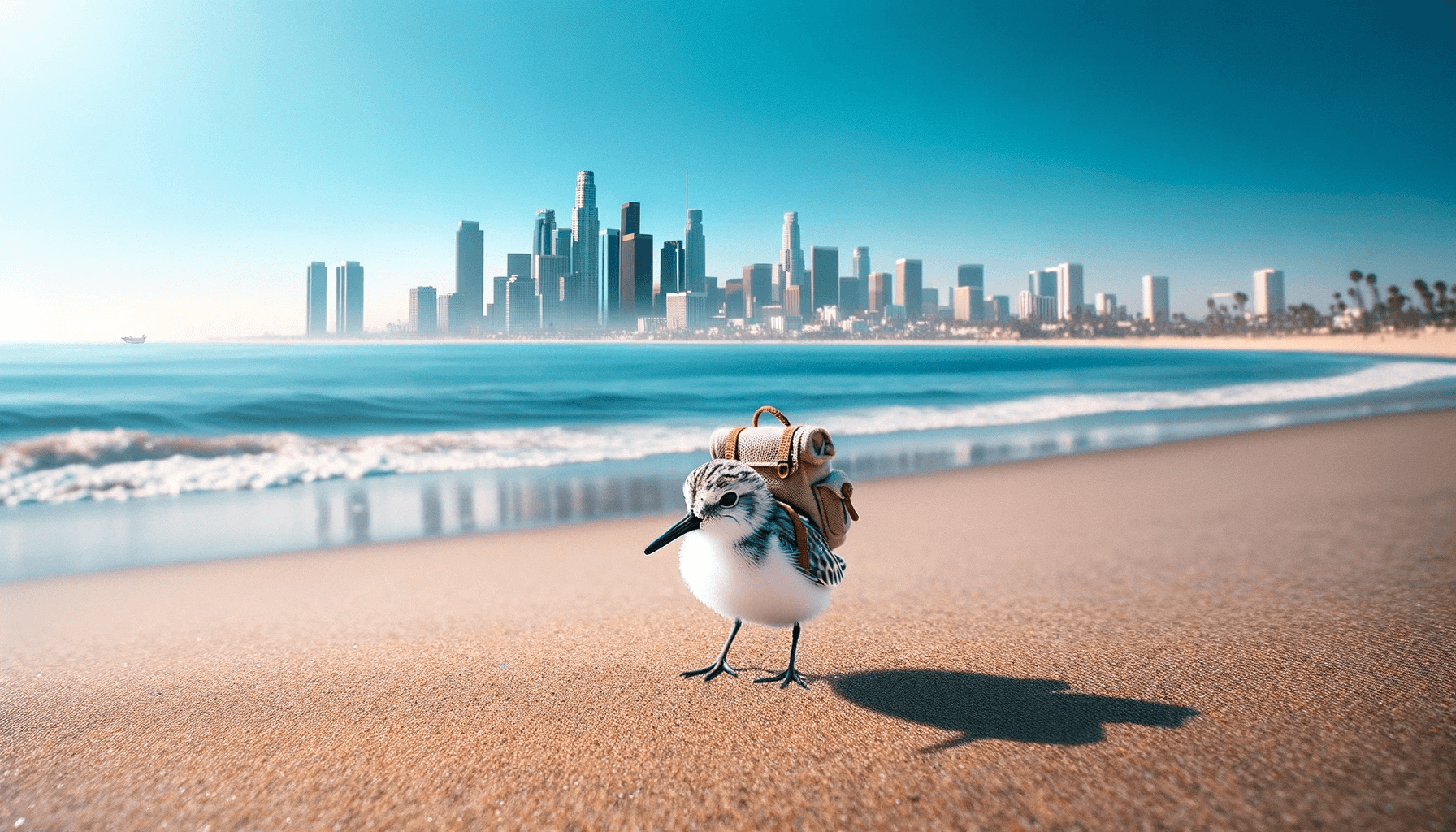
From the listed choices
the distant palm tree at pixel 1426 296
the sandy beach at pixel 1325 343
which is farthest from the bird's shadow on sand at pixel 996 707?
the distant palm tree at pixel 1426 296

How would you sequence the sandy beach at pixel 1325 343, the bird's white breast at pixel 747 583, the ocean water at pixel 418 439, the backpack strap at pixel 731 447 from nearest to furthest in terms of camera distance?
the bird's white breast at pixel 747 583
the backpack strap at pixel 731 447
the ocean water at pixel 418 439
the sandy beach at pixel 1325 343

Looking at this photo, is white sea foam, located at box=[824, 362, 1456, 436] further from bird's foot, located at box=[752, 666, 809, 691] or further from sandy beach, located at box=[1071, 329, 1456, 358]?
sandy beach, located at box=[1071, 329, 1456, 358]

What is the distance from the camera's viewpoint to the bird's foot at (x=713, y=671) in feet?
7.55

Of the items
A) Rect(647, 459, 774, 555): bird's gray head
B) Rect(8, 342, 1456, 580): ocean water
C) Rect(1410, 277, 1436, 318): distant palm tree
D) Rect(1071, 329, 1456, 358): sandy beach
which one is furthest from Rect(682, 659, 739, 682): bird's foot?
Rect(1410, 277, 1436, 318): distant palm tree

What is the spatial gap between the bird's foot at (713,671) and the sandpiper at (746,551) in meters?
0.41

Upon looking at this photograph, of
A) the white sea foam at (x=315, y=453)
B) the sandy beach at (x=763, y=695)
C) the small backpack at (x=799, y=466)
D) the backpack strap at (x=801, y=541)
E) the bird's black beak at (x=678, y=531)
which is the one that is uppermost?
the small backpack at (x=799, y=466)

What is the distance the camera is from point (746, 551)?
1861 mm

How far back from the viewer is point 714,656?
2574 mm

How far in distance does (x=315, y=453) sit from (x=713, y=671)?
32.1ft

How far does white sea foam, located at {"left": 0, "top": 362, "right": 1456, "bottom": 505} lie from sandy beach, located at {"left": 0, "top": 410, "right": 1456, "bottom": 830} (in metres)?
3.98

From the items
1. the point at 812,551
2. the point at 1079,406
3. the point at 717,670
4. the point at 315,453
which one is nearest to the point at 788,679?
the point at 717,670

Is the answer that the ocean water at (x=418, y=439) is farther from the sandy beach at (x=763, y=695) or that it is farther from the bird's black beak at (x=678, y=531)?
the bird's black beak at (x=678, y=531)

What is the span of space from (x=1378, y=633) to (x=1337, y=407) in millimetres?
15768

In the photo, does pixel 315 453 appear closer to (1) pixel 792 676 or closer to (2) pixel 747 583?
(1) pixel 792 676
